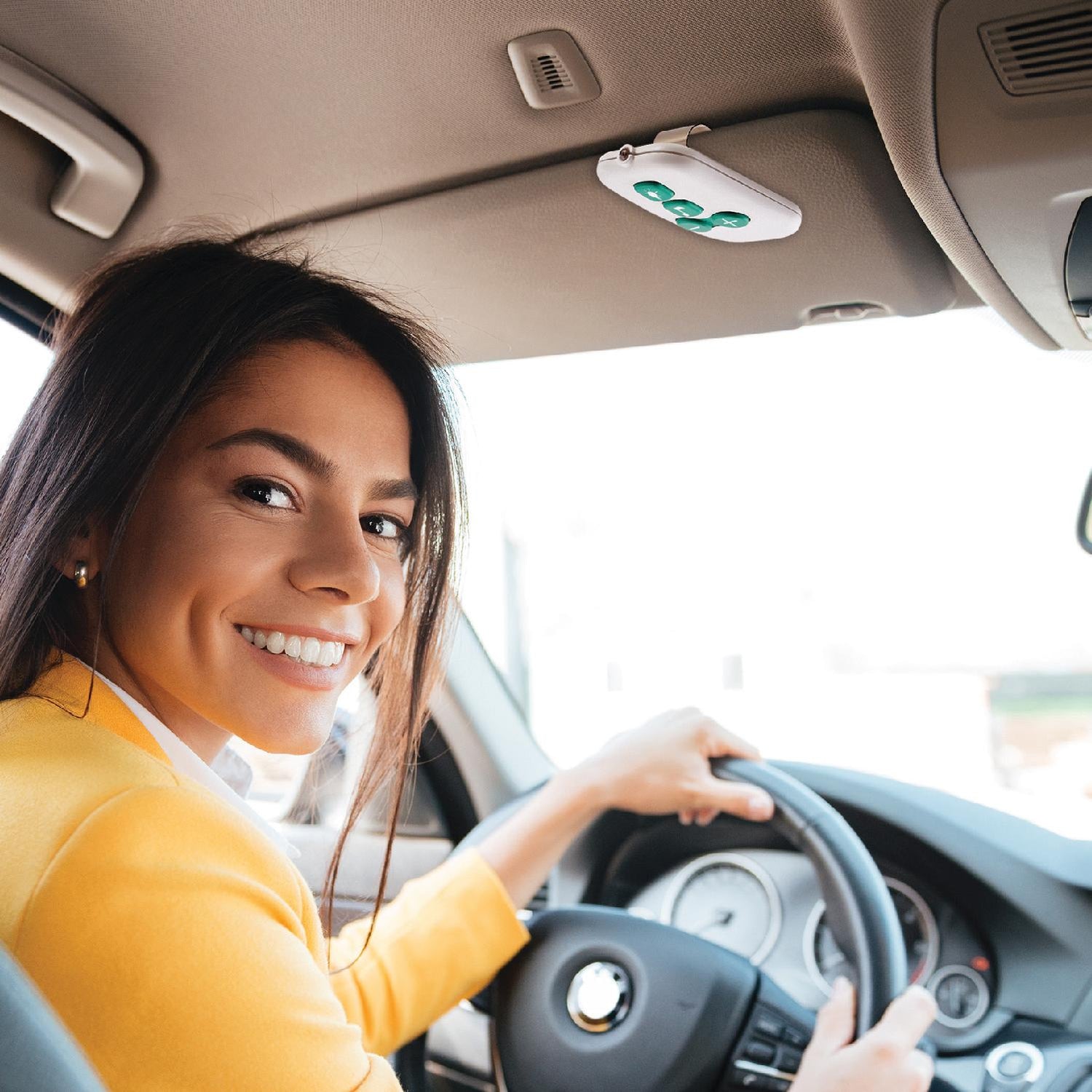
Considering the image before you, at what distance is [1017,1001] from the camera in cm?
189

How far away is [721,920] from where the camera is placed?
215 cm

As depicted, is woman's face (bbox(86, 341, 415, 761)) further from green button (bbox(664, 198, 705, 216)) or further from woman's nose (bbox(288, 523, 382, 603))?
green button (bbox(664, 198, 705, 216))

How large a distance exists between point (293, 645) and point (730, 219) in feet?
2.75

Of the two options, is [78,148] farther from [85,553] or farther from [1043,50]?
[1043,50]

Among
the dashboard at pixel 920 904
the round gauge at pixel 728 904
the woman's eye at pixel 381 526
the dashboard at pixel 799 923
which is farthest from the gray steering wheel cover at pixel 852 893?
the woman's eye at pixel 381 526

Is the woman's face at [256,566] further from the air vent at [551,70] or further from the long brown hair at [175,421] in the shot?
the air vent at [551,70]

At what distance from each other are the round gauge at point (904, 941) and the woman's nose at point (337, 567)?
1141 millimetres

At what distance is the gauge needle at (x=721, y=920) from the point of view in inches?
84.5

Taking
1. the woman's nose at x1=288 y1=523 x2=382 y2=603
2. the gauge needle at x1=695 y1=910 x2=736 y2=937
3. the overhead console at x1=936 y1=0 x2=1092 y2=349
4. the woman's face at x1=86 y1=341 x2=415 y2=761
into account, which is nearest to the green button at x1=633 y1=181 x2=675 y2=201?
the overhead console at x1=936 y1=0 x2=1092 y2=349

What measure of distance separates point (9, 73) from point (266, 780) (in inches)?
74.0

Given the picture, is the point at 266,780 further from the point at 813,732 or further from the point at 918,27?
the point at 813,732

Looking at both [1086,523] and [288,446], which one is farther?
[1086,523]

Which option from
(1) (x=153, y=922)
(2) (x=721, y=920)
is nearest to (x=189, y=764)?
(1) (x=153, y=922)

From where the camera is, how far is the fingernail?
1.68 metres
